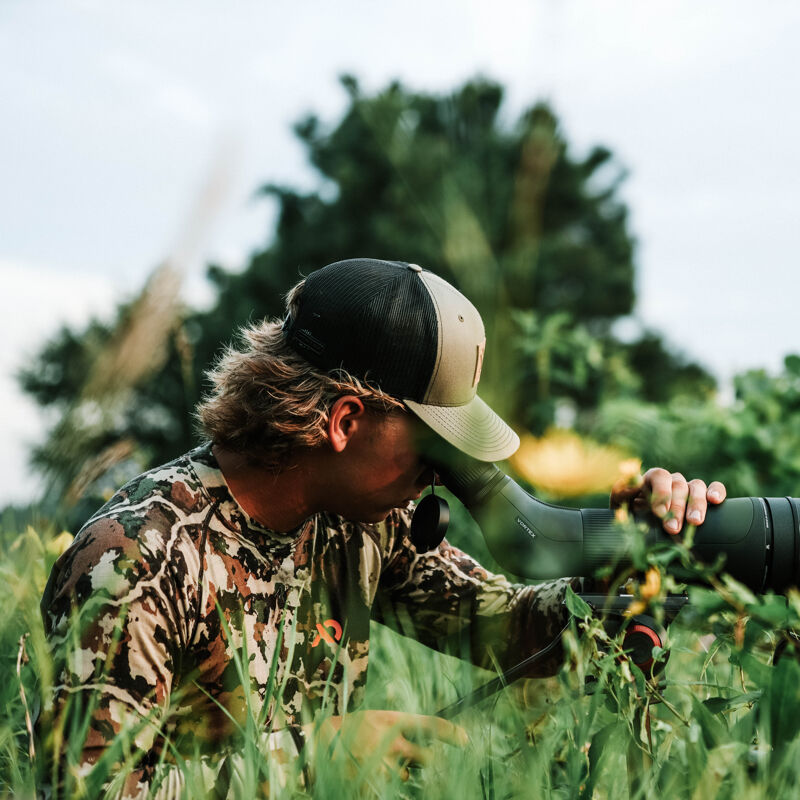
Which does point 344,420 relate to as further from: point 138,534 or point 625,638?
point 625,638

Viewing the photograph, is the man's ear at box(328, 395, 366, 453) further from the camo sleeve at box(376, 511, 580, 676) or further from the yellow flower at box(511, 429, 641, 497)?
the yellow flower at box(511, 429, 641, 497)

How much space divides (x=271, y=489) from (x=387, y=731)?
54 centimetres

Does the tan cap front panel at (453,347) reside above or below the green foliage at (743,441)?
above

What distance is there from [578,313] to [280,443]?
45.2ft

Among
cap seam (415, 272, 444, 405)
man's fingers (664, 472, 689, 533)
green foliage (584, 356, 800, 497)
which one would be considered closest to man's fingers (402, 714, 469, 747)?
man's fingers (664, 472, 689, 533)

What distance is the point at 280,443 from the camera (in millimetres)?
1545

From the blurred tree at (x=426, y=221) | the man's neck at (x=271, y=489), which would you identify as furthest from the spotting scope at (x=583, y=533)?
the blurred tree at (x=426, y=221)

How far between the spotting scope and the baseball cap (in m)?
0.06

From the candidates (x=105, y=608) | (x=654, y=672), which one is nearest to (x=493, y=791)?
(x=654, y=672)

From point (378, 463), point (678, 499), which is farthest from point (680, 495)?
point (378, 463)

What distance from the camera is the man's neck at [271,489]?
1.55m

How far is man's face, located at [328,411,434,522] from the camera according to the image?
1.56 m

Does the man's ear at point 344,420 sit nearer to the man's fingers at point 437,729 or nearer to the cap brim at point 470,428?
the cap brim at point 470,428

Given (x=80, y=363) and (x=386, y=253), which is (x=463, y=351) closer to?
(x=80, y=363)
